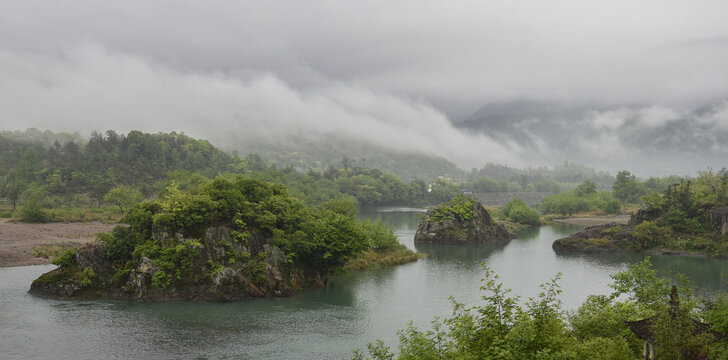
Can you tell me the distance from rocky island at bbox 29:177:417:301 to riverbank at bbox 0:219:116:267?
19.0 m

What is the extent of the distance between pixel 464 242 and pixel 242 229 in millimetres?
52206

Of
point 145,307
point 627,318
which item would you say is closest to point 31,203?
point 145,307

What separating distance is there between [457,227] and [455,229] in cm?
75

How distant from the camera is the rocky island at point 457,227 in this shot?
92.2 m

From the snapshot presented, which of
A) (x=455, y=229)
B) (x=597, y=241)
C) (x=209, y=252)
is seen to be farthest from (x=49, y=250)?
(x=597, y=241)

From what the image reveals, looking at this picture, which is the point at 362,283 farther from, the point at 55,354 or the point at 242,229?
the point at 55,354

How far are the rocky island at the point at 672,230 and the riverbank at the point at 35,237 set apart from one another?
244 ft

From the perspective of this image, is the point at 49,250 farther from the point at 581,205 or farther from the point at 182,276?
the point at 581,205

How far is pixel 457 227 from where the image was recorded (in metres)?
93.9

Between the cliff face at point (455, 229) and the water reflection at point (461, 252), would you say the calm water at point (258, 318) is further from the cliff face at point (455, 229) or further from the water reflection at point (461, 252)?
the cliff face at point (455, 229)

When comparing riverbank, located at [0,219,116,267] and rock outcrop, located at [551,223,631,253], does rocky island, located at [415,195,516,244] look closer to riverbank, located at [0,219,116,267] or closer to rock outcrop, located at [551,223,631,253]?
rock outcrop, located at [551,223,631,253]

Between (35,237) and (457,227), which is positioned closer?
(35,237)

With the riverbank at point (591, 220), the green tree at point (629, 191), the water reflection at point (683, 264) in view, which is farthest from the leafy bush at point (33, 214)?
the green tree at point (629, 191)

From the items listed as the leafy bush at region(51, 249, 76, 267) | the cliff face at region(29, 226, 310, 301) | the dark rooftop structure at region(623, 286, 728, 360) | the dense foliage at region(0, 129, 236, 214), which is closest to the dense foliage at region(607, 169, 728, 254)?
the cliff face at region(29, 226, 310, 301)
